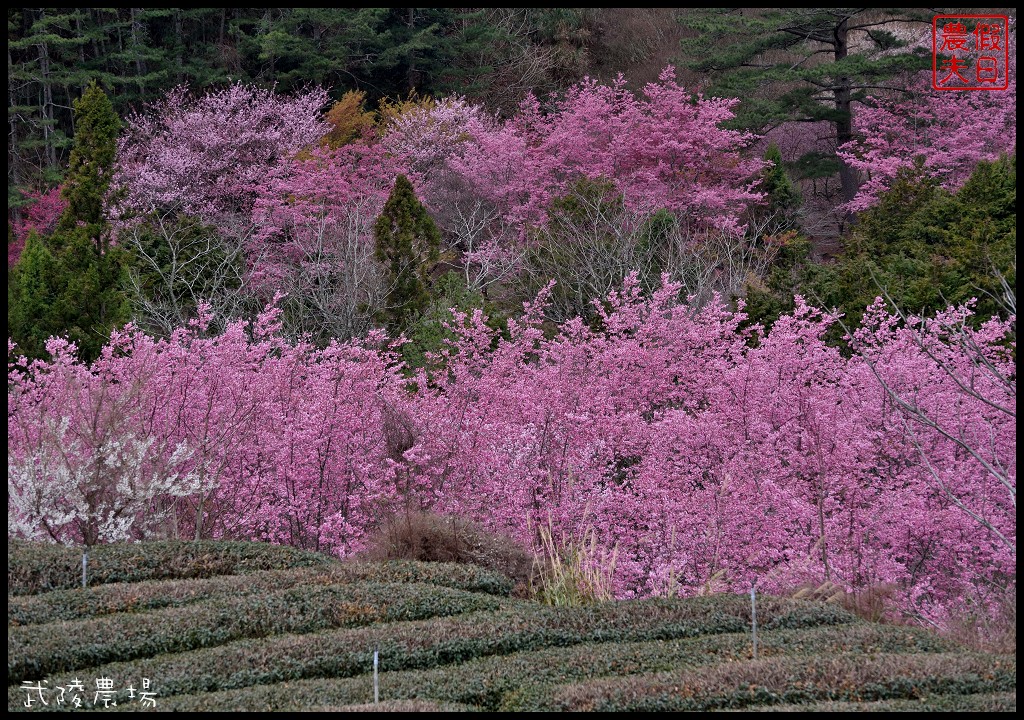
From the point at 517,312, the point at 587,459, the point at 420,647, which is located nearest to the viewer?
the point at 420,647

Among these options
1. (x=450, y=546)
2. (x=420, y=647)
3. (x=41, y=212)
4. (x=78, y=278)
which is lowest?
(x=420, y=647)

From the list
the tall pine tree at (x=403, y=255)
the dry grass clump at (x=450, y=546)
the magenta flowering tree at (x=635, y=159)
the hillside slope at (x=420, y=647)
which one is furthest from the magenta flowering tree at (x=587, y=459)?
the magenta flowering tree at (x=635, y=159)

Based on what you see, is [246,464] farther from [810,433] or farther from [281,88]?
[281,88]

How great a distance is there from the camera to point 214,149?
23.1 m

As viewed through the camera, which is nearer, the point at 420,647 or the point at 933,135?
the point at 420,647

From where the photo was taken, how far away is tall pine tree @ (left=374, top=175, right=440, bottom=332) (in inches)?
594

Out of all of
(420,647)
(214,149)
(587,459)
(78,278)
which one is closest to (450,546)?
(587,459)

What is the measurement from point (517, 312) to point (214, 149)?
35.7 feet

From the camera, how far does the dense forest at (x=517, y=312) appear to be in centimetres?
896

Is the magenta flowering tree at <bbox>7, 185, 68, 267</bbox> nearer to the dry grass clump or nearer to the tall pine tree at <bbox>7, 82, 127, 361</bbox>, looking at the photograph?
the tall pine tree at <bbox>7, 82, 127, 361</bbox>

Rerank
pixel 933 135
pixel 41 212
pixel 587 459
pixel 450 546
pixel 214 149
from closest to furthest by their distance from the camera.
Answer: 1. pixel 450 546
2. pixel 587 459
3. pixel 214 149
4. pixel 41 212
5. pixel 933 135

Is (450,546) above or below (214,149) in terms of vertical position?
below

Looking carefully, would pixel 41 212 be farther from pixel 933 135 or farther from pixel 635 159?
pixel 933 135

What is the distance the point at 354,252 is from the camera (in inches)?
583
